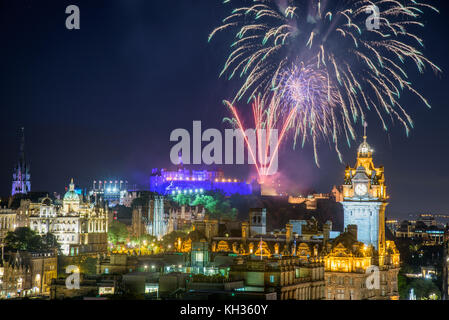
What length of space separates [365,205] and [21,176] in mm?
108801

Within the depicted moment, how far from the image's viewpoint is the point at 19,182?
183m

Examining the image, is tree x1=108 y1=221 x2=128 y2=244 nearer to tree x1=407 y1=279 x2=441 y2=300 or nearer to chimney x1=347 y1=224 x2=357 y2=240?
tree x1=407 y1=279 x2=441 y2=300

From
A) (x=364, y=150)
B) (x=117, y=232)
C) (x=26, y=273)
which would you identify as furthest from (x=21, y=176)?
(x=364, y=150)

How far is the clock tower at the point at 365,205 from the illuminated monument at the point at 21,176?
105374mm

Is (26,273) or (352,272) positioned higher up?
(352,272)

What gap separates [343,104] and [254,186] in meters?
123

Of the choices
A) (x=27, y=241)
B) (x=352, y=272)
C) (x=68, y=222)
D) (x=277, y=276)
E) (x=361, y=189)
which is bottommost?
(x=352, y=272)

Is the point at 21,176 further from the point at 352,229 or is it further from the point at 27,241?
the point at 352,229

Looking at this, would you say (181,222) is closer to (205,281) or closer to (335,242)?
(335,242)

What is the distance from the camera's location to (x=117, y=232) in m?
158

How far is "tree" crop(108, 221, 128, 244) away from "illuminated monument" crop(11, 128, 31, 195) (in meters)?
31.0

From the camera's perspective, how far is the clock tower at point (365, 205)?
9492 centimetres

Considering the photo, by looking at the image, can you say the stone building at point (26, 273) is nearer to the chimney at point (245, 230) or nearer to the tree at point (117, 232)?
the chimney at point (245, 230)

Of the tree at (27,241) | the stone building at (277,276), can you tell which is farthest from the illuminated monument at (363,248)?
the tree at (27,241)
